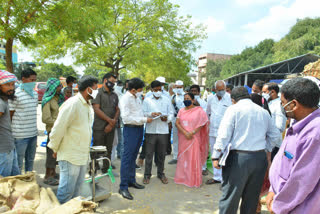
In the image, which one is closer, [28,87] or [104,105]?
[28,87]

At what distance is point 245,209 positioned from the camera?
2771 millimetres

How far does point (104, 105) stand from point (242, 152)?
288 cm

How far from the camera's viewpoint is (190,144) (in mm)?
4492

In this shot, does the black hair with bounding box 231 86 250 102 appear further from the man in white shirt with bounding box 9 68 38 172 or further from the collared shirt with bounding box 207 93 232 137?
the man in white shirt with bounding box 9 68 38 172

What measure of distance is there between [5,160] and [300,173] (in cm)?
316

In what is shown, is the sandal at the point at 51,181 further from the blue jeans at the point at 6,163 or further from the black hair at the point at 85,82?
the black hair at the point at 85,82

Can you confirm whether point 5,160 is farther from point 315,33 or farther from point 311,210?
point 315,33

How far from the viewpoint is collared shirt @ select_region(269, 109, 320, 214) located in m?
1.51

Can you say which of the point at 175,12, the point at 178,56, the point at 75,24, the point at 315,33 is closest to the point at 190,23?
the point at 175,12

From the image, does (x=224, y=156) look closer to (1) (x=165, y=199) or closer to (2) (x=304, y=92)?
(2) (x=304, y=92)

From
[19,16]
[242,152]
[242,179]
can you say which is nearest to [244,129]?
[242,152]

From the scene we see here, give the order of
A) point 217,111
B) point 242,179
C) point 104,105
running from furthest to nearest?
point 217,111, point 104,105, point 242,179

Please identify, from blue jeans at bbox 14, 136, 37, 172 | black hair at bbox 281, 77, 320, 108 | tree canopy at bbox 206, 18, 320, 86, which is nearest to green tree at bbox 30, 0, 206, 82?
blue jeans at bbox 14, 136, 37, 172

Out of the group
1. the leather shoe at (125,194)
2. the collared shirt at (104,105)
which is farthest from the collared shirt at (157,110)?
the leather shoe at (125,194)
